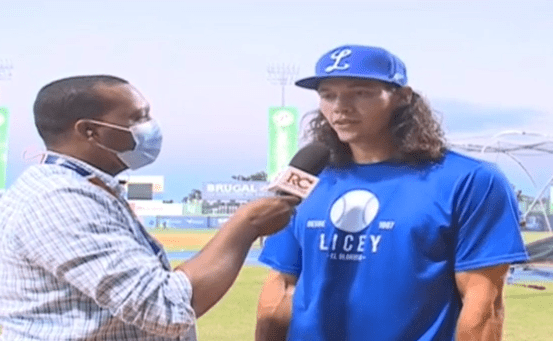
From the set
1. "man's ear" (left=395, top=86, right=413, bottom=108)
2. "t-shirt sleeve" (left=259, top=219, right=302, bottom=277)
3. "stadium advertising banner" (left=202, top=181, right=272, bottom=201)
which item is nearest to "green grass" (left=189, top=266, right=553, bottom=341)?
"t-shirt sleeve" (left=259, top=219, right=302, bottom=277)

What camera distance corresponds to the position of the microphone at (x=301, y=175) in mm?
1786

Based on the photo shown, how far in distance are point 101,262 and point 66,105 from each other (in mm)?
347

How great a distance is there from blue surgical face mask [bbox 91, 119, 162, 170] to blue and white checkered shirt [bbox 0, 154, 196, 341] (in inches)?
5.5

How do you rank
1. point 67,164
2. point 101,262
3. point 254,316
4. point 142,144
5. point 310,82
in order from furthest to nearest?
point 254,316 → point 310,82 → point 142,144 → point 67,164 → point 101,262

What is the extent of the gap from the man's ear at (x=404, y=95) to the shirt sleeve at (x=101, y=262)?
89 centimetres

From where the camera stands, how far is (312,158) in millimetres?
1991

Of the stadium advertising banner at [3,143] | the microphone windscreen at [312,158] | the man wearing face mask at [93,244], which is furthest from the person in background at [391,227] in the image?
the stadium advertising banner at [3,143]

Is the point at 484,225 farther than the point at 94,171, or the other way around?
the point at 484,225

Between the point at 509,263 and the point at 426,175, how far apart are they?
283 mm

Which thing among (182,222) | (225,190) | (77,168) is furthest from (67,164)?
(225,190)

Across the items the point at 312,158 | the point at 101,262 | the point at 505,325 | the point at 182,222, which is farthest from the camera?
the point at 182,222

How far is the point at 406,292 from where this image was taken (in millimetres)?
2023

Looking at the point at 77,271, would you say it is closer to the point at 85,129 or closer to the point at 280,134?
the point at 85,129

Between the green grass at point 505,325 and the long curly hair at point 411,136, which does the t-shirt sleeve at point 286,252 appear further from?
the green grass at point 505,325
